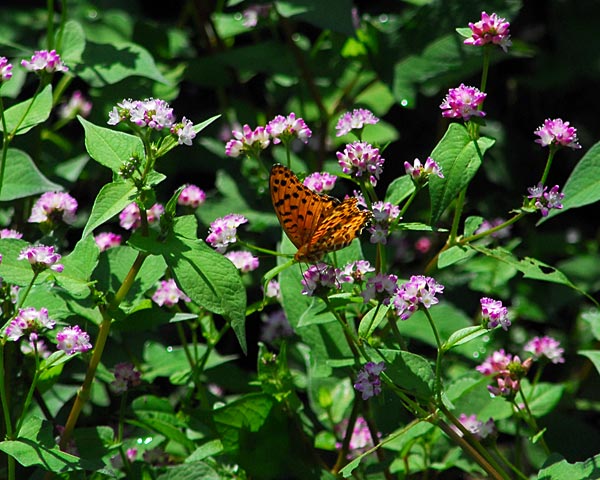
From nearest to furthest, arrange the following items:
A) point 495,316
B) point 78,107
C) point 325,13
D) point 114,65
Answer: point 495,316 → point 114,65 → point 325,13 → point 78,107

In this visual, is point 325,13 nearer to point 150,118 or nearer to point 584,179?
point 584,179

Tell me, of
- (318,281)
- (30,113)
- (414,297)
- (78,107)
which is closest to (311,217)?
(318,281)

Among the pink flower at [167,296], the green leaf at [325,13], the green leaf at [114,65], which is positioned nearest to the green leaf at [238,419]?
the pink flower at [167,296]

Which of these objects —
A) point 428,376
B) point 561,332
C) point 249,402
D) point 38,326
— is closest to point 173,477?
point 249,402

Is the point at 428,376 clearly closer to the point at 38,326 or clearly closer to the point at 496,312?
the point at 496,312

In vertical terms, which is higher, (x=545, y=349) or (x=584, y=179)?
(x=584, y=179)

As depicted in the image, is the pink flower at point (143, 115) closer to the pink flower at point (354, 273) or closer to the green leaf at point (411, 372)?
the pink flower at point (354, 273)
